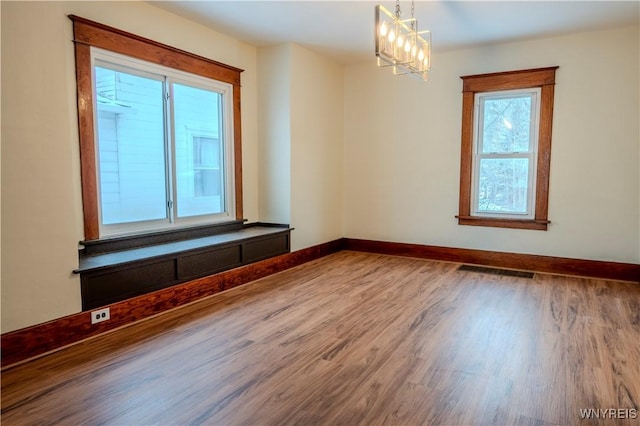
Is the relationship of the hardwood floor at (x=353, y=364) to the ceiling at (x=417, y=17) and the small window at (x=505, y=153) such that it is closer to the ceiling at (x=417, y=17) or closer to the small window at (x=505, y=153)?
the small window at (x=505, y=153)

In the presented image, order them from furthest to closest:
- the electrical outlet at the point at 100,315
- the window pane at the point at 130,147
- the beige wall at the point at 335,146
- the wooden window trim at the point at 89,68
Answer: the window pane at the point at 130,147 → the wooden window trim at the point at 89,68 → the electrical outlet at the point at 100,315 → the beige wall at the point at 335,146

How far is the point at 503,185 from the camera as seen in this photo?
16.9ft

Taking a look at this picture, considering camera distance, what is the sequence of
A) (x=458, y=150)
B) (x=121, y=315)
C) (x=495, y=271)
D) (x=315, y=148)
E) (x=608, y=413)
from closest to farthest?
1. (x=608, y=413)
2. (x=121, y=315)
3. (x=495, y=271)
4. (x=458, y=150)
5. (x=315, y=148)

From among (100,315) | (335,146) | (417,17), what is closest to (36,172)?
(100,315)

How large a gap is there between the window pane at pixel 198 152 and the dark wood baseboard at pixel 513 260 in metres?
2.51

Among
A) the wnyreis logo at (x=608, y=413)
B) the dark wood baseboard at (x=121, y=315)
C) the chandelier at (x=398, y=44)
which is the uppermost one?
the chandelier at (x=398, y=44)

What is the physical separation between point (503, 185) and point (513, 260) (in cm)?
96

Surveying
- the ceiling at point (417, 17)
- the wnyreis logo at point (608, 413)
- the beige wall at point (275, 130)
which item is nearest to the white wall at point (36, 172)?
the ceiling at point (417, 17)

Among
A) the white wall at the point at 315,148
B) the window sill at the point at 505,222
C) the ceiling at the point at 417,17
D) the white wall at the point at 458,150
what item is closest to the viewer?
the ceiling at the point at 417,17

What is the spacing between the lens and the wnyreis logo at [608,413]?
6.49 ft

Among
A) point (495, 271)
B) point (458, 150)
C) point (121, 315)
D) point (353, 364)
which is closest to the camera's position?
point (353, 364)

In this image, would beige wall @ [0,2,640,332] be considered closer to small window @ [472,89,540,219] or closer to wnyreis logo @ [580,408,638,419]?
small window @ [472,89,540,219]

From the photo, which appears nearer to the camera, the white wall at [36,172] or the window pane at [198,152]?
the white wall at [36,172]

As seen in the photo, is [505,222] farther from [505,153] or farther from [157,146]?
[157,146]
